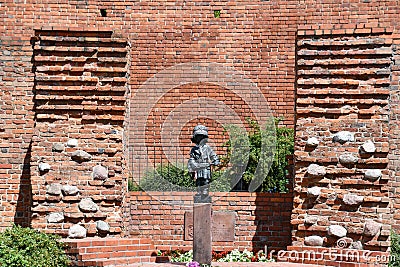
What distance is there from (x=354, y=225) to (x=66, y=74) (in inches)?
164

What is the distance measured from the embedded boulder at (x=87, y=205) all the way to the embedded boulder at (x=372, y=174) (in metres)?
3.40

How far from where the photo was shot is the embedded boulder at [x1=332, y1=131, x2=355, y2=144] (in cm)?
926

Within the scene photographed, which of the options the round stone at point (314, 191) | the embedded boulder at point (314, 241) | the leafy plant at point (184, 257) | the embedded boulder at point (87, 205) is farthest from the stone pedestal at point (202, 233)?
the embedded boulder at point (87, 205)

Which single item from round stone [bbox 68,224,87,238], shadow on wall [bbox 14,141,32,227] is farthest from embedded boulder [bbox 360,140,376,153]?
shadow on wall [bbox 14,141,32,227]

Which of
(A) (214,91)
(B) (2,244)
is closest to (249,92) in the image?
(A) (214,91)

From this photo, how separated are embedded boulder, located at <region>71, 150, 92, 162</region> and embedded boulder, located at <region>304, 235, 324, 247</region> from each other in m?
2.93

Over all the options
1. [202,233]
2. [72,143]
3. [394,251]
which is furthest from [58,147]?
[394,251]

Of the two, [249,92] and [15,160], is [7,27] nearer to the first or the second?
[15,160]

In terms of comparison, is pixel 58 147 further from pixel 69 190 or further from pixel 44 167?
pixel 69 190

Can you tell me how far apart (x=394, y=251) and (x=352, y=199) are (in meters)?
1.01

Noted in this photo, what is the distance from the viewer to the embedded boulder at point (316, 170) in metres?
9.24

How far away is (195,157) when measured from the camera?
28.5 feet

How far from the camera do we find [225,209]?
10242 millimetres

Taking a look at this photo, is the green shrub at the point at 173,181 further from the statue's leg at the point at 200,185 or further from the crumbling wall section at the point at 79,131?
the statue's leg at the point at 200,185
